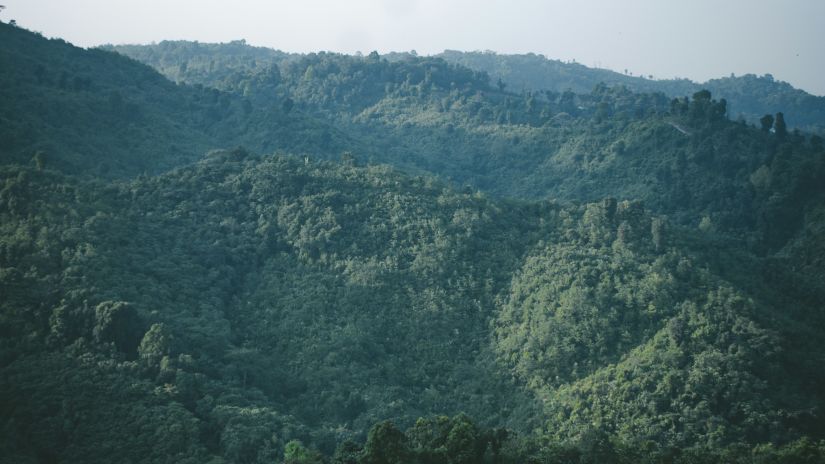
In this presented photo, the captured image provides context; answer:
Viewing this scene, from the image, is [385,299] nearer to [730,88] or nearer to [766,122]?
[766,122]

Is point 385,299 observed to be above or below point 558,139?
below

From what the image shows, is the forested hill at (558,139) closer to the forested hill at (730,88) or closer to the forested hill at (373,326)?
the forested hill at (373,326)

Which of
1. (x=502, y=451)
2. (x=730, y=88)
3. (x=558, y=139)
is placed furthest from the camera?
(x=730, y=88)

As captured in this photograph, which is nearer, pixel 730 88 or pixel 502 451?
pixel 502 451

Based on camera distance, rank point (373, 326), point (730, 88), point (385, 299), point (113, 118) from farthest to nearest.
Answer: point (730, 88) < point (113, 118) < point (385, 299) < point (373, 326)

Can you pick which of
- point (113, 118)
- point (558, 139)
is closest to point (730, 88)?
point (558, 139)

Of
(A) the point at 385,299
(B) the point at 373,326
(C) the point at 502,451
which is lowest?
(B) the point at 373,326

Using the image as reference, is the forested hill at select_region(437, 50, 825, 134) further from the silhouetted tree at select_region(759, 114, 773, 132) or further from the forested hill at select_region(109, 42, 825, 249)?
the silhouetted tree at select_region(759, 114, 773, 132)

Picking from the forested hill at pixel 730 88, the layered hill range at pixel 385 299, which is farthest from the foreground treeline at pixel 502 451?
the forested hill at pixel 730 88

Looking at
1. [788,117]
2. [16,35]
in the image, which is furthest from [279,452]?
[788,117]

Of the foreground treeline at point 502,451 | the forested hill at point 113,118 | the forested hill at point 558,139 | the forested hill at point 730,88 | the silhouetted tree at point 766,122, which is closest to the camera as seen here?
the foreground treeline at point 502,451

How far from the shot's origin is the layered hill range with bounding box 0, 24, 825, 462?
39.3m

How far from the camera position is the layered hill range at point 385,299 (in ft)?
129

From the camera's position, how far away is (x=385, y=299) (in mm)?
55344
